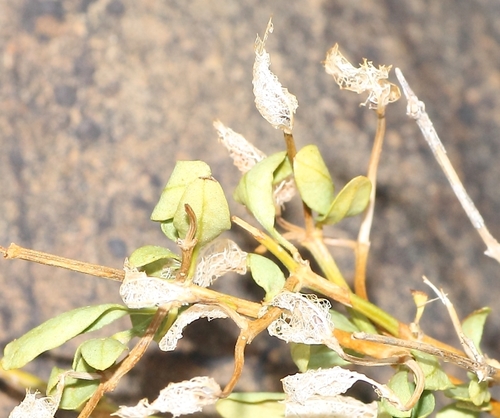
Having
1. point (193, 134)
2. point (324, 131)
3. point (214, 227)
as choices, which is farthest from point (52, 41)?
point (214, 227)

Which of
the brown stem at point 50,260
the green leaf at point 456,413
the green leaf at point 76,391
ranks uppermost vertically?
the brown stem at point 50,260

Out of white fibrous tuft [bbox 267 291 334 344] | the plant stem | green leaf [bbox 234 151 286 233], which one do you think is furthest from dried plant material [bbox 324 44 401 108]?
white fibrous tuft [bbox 267 291 334 344]

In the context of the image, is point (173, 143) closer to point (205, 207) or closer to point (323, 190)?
point (323, 190)

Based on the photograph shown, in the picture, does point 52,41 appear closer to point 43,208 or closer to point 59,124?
point 59,124

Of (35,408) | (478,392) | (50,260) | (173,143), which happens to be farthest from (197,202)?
(173,143)

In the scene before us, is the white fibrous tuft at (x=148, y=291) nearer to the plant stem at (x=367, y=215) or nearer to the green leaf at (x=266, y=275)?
the green leaf at (x=266, y=275)

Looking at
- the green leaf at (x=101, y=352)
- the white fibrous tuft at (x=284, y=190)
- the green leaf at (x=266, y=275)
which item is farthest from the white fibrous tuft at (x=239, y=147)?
the green leaf at (x=101, y=352)
